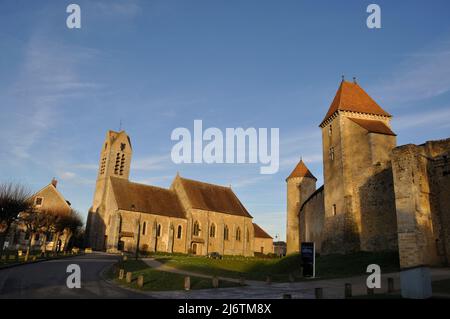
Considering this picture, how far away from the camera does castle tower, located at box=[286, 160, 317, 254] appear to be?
4982cm

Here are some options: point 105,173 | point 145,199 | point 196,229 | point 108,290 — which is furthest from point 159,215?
point 108,290

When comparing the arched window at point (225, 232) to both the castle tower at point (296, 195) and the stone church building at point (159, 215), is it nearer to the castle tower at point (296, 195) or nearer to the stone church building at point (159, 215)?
the stone church building at point (159, 215)

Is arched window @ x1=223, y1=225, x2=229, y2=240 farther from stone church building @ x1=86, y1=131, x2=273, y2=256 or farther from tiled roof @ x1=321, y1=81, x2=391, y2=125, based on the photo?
tiled roof @ x1=321, y1=81, x2=391, y2=125

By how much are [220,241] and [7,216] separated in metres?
34.3

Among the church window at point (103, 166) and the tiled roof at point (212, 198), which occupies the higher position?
the church window at point (103, 166)

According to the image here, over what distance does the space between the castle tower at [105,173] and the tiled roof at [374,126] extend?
37.7 metres

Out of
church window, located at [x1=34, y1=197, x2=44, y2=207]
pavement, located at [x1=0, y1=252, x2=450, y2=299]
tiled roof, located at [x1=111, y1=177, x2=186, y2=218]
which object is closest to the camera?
pavement, located at [x1=0, y1=252, x2=450, y2=299]

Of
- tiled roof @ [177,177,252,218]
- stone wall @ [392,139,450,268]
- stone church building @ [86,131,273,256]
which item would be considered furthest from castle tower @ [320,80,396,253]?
tiled roof @ [177,177,252,218]

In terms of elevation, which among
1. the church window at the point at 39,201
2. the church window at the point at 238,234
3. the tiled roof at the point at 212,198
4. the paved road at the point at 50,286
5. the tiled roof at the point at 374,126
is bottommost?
the paved road at the point at 50,286

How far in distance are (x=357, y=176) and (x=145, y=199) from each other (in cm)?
3394

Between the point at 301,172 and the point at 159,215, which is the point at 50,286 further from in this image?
the point at 301,172

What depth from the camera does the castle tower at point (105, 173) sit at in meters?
52.0

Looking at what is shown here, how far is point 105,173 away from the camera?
185 ft

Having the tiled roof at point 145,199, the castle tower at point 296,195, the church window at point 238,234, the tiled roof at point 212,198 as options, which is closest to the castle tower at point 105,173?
the tiled roof at point 145,199
